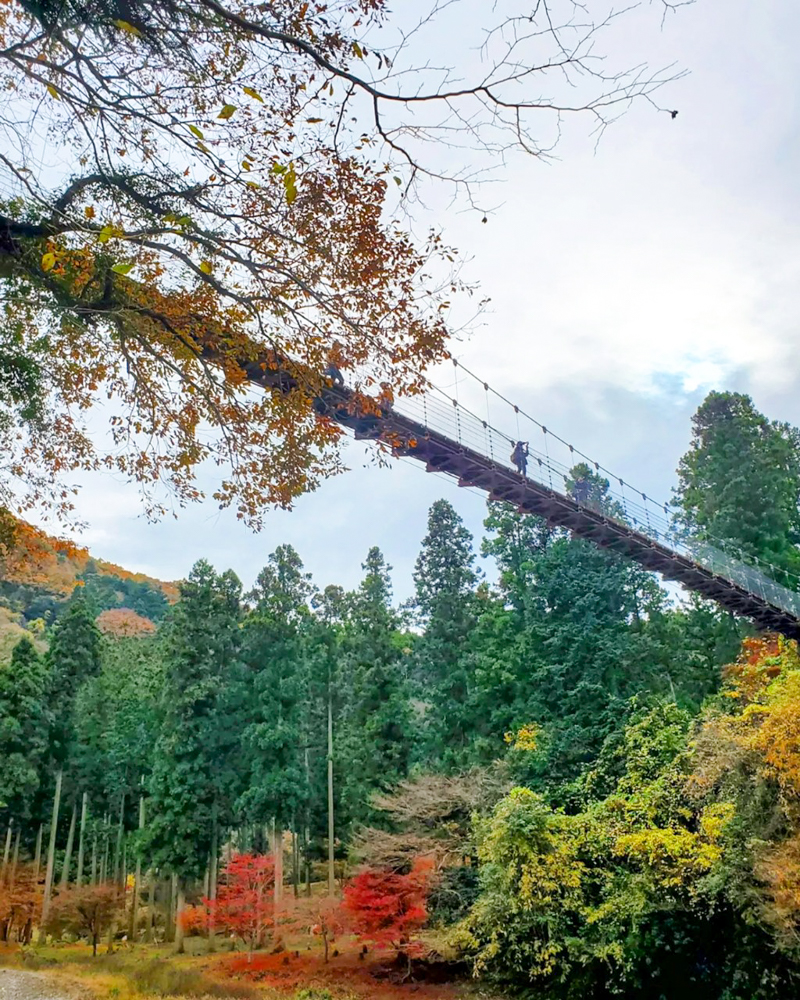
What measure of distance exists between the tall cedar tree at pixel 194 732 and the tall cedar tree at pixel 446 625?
4.75m

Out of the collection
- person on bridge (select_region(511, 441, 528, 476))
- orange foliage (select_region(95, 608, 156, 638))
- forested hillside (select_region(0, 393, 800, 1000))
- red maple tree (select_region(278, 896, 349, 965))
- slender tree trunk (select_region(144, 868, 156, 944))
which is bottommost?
slender tree trunk (select_region(144, 868, 156, 944))

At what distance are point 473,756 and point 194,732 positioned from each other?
6377 mm

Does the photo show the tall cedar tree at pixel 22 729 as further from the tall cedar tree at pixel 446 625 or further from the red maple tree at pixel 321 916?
the tall cedar tree at pixel 446 625

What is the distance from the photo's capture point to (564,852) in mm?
8883

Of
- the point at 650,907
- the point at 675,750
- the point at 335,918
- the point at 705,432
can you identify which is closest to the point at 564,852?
the point at 650,907

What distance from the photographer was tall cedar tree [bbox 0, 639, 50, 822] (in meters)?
16.2

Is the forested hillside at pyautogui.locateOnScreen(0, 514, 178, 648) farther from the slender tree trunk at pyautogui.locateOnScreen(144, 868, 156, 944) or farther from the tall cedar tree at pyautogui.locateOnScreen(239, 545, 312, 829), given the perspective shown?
the slender tree trunk at pyautogui.locateOnScreen(144, 868, 156, 944)

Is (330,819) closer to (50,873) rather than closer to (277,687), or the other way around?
(277,687)

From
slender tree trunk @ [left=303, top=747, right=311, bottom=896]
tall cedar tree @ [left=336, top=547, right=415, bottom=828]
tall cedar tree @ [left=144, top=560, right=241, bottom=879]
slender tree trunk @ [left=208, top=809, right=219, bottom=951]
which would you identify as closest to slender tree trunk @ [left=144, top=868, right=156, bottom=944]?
slender tree trunk @ [left=208, top=809, right=219, bottom=951]

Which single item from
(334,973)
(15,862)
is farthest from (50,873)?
(334,973)

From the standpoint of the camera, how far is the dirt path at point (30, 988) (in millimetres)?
10516

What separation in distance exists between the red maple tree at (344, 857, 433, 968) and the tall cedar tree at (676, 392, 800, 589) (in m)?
10.1

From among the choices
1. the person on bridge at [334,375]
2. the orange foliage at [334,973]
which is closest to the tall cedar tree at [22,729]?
the orange foliage at [334,973]

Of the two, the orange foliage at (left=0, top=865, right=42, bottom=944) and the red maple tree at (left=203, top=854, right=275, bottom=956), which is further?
the orange foliage at (left=0, top=865, right=42, bottom=944)
